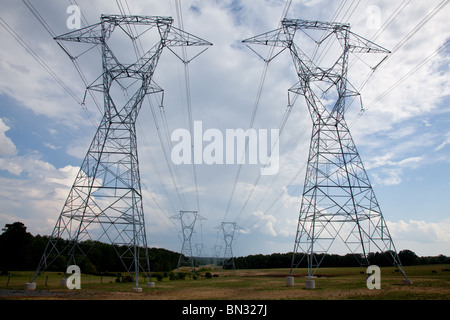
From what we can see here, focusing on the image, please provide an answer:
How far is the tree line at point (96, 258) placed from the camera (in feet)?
251

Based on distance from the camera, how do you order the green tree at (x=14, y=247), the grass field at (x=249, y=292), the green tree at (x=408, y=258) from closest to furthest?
the grass field at (x=249, y=292) → the green tree at (x=14, y=247) → the green tree at (x=408, y=258)

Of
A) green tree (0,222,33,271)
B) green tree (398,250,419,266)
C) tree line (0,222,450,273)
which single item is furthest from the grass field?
green tree (398,250,419,266)

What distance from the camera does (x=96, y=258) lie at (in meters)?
102

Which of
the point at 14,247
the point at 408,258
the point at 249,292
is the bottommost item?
the point at 408,258

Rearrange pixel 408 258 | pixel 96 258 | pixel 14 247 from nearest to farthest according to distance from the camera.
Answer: pixel 14 247 < pixel 96 258 < pixel 408 258

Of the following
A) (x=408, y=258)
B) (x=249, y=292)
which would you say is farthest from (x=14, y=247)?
(x=408, y=258)

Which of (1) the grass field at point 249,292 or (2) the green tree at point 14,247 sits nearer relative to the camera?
(1) the grass field at point 249,292

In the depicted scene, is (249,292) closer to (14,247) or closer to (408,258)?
(14,247)

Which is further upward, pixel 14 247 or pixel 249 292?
pixel 14 247

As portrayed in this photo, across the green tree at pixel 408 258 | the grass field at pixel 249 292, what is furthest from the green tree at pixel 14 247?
the green tree at pixel 408 258

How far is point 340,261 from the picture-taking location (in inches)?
4894

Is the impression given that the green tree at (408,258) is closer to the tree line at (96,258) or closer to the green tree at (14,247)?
the tree line at (96,258)

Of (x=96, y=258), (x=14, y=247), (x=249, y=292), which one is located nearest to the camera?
(x=249, y=292)
